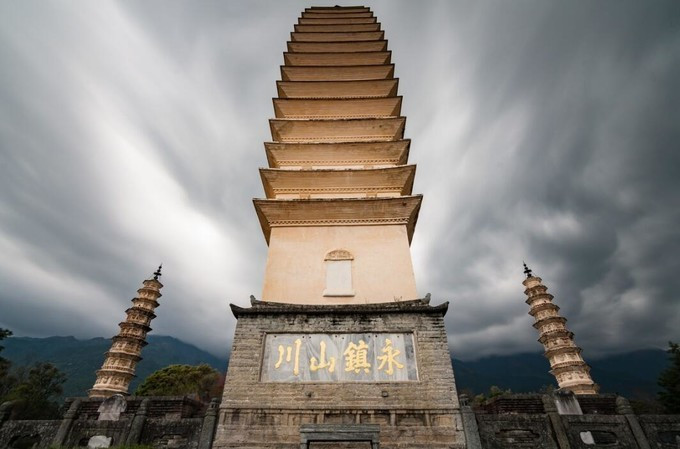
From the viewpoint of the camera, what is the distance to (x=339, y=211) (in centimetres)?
1202

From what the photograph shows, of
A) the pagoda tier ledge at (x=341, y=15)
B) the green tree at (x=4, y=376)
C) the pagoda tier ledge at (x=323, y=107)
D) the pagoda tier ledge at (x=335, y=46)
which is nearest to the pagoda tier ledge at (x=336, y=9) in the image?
the pagoda tier ledge at (x=341, y=15)

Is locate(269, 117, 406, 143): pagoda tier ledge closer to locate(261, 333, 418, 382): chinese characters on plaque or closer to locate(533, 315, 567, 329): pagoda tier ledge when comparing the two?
locate(261, 333, 418, 382): chinese characters on plaque

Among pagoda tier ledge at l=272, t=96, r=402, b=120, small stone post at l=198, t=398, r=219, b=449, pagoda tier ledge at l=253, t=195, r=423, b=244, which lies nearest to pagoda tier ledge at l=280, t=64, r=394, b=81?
pagoda tier ledge at l=272, t=96, r=402, b=120

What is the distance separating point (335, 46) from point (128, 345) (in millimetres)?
21757

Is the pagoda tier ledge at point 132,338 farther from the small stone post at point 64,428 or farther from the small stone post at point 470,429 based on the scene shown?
the small stone post at point 470,429

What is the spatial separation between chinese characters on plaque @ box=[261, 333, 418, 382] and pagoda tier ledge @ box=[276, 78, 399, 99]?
12.4 meters

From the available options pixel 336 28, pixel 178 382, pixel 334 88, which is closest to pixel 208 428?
pixel 334 88

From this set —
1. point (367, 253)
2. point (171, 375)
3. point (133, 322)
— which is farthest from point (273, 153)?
point (171, 375)

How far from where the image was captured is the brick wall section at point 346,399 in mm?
7195

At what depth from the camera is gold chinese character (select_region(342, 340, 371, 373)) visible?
7957mm

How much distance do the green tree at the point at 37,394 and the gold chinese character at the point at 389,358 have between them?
34305 mm

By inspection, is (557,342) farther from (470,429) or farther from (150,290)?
(150,290)

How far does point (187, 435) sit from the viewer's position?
25.4 ft

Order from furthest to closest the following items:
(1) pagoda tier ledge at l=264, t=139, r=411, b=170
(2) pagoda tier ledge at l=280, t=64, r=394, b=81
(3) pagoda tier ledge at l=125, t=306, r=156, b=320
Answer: (3) pagoda tier ledge at l=125, t=306, r=156, b=320, (2) pagoda tier ledge at l=280, t=64, r=394, b=81, (1) pagoda tier ledge at l=264, t=139, r=411, b=170
